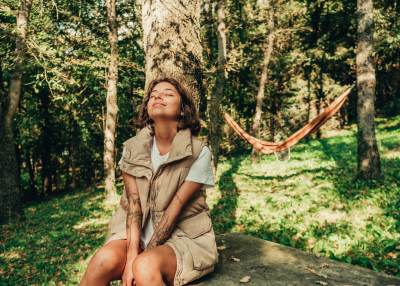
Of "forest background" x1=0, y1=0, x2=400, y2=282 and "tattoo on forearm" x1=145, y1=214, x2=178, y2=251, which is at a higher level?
"forest background" x1=0, y1=0, x2=400, y2=282

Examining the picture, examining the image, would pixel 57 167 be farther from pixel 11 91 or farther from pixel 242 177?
pixel 242 177

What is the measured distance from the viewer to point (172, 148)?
1.64m

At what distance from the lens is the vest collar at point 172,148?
1597mm

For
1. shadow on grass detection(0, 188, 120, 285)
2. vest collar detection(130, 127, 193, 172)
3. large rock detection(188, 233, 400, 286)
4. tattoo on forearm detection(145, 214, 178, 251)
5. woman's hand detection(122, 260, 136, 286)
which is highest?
vest collar detection(130, 127, 193, 172)

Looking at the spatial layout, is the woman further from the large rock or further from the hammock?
the hammock

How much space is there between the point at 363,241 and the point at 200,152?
2567 mm

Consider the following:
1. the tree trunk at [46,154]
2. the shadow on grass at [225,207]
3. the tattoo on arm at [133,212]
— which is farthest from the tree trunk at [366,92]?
the tree trunk at [46,154]

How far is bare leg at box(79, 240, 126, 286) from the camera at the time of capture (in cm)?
136

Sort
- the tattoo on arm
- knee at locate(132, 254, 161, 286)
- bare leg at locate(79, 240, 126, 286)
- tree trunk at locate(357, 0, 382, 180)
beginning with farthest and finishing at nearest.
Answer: tree trunk at locate(357, 0, 382, 180), the tattoo on arm, bare leg at locate(79, 240, 126, 286), knee at locate(132, 254, 161, 286)

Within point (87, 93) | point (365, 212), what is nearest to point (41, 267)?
point (365, 212)

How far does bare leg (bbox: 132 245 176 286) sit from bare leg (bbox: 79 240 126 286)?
18cm

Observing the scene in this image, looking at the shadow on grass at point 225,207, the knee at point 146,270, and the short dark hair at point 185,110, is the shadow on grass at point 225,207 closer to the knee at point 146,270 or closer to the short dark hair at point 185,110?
the short dark hair at point 185,110

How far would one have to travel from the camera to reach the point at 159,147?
1.82 metres

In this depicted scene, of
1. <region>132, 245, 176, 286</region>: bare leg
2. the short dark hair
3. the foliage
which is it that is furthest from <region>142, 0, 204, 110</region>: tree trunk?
the foliage
